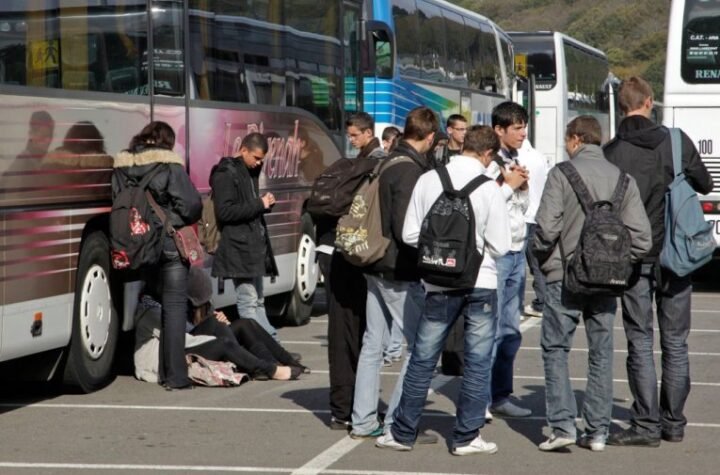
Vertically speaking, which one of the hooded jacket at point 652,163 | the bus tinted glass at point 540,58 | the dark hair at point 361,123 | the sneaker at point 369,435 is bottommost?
the sneaker at point 369,435

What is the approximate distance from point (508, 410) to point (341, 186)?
179 cm

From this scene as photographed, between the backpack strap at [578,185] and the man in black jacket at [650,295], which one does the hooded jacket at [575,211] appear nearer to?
the backpack strap at [578,185]

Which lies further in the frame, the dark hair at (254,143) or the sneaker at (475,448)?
the dark hair at (254,143)

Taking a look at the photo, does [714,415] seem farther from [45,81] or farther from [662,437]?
[45,81]

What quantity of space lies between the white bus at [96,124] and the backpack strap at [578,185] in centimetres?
333

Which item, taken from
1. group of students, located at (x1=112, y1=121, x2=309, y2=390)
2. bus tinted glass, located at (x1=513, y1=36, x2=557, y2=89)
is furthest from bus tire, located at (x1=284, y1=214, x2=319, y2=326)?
bus tinted glass, located at (x1=513, y1=36, x2=557, y2=89)

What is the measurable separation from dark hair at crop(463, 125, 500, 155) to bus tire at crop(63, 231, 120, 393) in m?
3.30

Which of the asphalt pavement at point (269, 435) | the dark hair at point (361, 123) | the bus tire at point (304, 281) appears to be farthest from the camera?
the bus tire at point (304, 281)

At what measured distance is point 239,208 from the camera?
464 inches

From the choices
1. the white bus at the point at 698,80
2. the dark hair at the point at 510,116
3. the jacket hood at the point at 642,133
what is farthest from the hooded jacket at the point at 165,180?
the white bus at the point at 698,80

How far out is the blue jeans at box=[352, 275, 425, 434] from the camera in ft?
28.9

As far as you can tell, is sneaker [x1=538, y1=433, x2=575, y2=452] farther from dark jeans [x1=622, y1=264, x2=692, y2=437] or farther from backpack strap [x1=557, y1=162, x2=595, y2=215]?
backpack strap [x1=557, y1=162, x2=595, y2=215]

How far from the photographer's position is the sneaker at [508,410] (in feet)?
32.5

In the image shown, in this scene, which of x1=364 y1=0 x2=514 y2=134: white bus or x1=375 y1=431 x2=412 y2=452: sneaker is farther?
x1=364 y1=0 x2=514 y2=134: white bus
